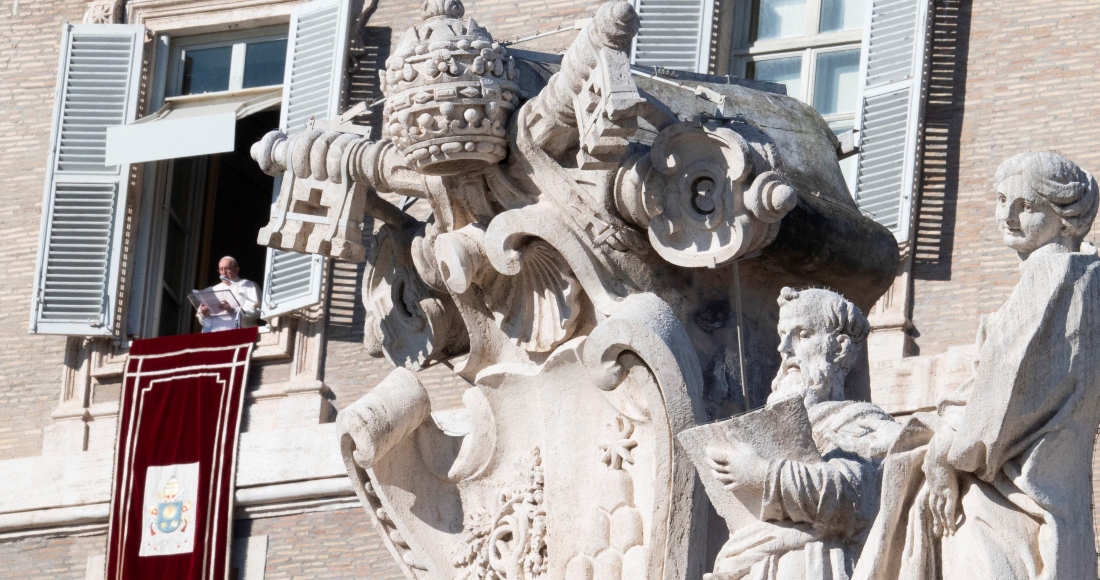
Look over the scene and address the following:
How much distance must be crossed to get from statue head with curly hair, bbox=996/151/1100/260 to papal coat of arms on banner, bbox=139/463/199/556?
385 inches

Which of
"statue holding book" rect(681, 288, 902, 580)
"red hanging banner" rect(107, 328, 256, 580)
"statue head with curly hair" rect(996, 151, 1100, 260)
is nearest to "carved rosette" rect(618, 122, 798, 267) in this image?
"statue holding book" rect(681, 288, 902, 580)

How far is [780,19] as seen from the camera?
1772 centimetres

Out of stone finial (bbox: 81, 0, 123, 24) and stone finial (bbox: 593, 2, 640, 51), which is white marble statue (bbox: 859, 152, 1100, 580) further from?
stone finial (bbox: 81, 0, 123, 24)

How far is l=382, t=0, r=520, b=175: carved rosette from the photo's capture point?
10.1 metres

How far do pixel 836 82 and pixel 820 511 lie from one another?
8.73 metres

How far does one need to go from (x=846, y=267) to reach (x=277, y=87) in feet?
29.1

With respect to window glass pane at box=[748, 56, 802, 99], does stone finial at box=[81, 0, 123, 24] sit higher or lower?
higher

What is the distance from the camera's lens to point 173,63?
19219mm

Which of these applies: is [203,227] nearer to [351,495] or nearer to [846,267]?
[351,495]

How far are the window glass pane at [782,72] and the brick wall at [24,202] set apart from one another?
4.15 m

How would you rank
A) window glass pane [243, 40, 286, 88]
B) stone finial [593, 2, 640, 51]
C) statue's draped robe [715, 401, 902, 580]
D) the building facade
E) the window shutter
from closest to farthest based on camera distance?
1. statue's draped robe [715, 401, 902, 580]
2. stone finial [593, 2, 640, 51]
3. the building facade
4. the window shutter
5. window glass pane [243, 40, 286, 88]

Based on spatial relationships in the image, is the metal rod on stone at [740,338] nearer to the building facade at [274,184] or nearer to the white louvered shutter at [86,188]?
the building facade at [274,184]

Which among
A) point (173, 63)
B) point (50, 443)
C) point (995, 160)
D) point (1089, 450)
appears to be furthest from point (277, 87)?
point (1089, 450)

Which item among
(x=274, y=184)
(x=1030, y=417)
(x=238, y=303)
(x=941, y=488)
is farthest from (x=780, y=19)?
(x=1030, y=417)
